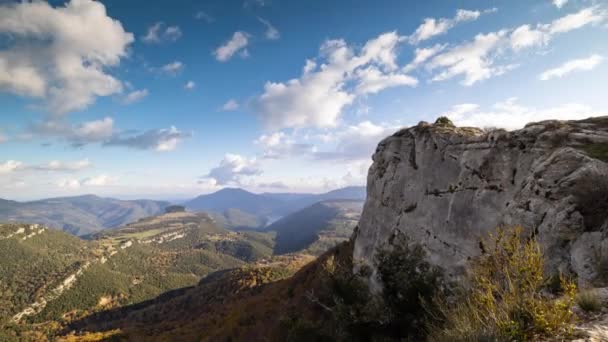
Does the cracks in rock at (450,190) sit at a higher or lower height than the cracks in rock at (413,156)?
lower

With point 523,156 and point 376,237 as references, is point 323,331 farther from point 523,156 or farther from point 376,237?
point 376,237

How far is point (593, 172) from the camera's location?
14133mm

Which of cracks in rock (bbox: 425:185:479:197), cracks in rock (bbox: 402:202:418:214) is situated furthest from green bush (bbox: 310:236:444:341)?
cracks in rock (bbox: 402:202:418:214)

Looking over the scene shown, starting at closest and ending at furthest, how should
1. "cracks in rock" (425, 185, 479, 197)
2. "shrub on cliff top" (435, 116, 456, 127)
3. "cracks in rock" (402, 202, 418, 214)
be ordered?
"cracks in rock" (425, 185, 479, 197), "cracks in rock" (402, 202, 418, 214), "shrub on cliff top" (435, 116, 456, 127)

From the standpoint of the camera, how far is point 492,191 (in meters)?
22.2

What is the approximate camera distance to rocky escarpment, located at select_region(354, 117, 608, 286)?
1354cm

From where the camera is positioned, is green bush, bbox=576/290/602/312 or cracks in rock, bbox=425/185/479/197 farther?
cracks in rock, bbox=425/185/479/197

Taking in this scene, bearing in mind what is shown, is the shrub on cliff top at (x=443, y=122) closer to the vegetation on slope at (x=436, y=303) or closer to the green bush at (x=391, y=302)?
the vegetation on slope at (x=436, y=303)

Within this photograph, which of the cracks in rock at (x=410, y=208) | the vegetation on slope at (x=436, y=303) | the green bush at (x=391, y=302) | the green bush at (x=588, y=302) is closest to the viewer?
the vegetation on slope at (x=436, y=303)

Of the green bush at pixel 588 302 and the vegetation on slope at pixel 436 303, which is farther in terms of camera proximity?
the green bush at pixel 588 302

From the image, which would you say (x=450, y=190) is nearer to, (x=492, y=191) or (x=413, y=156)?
(x=492, y=191)

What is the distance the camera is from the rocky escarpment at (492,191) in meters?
13.5

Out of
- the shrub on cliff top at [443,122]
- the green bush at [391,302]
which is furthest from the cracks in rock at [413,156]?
the green bush at [391,302]

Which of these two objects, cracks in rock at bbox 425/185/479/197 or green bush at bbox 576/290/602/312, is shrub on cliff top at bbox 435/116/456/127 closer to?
cracks in rock at bbox 425/185/479/197
